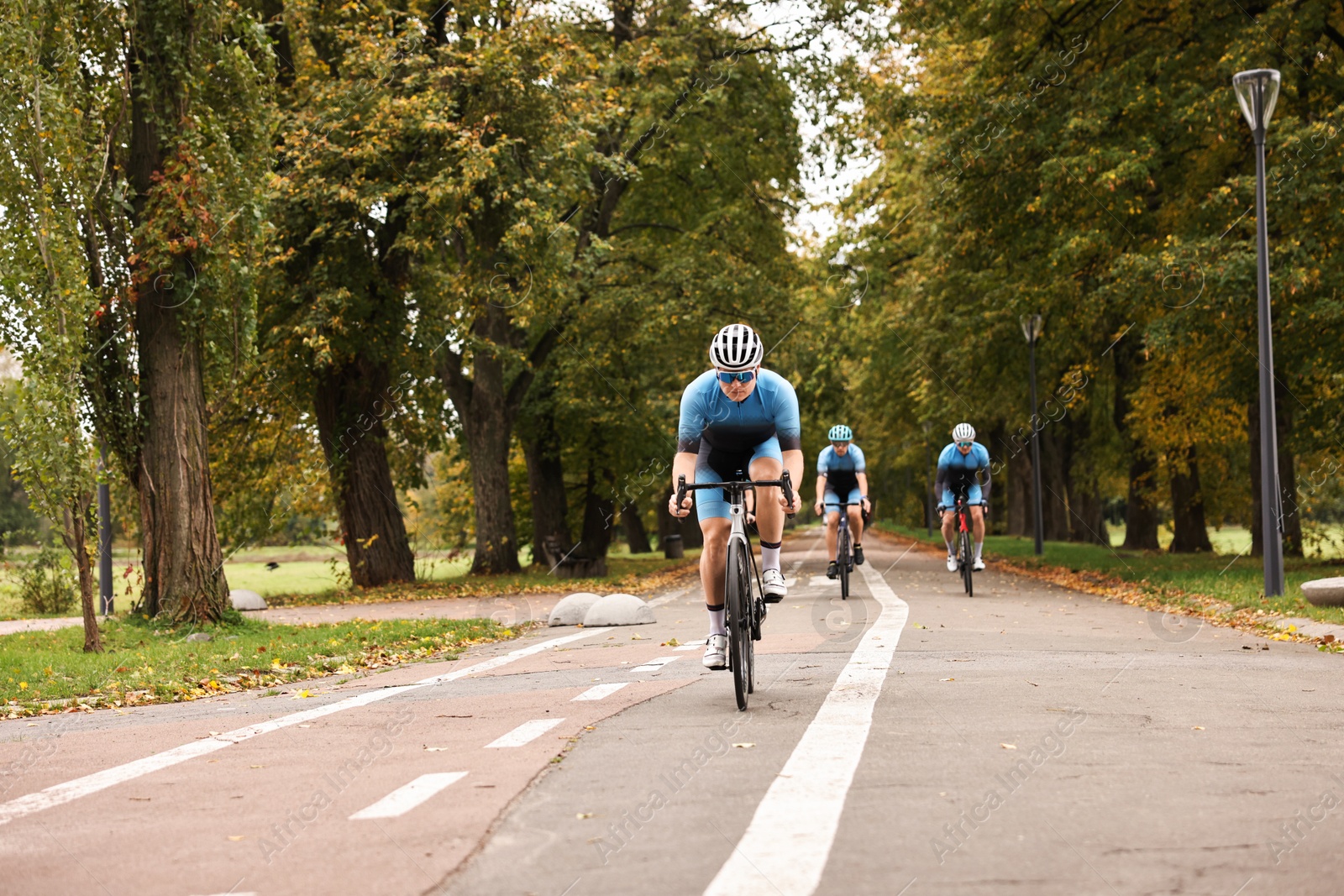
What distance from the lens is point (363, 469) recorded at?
2394cm

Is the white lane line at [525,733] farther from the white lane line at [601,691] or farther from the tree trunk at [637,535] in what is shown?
the tree trunk at [637,535]

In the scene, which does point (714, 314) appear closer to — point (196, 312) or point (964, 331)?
point (964, 331)

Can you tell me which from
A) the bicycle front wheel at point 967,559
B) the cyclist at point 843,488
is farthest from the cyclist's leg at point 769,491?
the bicycle front wheel at point 967,559

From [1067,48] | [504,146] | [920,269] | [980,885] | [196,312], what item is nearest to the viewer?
[980,885]

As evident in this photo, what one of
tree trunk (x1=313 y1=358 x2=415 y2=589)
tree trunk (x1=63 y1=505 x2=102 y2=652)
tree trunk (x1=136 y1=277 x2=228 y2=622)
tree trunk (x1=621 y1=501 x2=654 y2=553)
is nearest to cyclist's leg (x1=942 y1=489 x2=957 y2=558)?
tree trunk (x1=136 y1=277 x2=228 y2=622)

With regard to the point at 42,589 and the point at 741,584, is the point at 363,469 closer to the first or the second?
the point at 42,589

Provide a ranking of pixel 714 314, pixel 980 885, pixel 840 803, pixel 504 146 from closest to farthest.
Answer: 1. pixel 980 885
2. pixel 840 803
3. pixel 504 146
4. pixel 714 314

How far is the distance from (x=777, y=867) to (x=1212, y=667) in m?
6.03

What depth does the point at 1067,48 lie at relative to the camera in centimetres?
2212

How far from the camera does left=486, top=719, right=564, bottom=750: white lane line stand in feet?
21.1

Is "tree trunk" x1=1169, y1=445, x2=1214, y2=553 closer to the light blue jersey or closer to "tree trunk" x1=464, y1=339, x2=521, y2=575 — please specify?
"tree trunk" x1=464, y1=339, x2=521, y2=575

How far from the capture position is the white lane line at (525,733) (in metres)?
6.44

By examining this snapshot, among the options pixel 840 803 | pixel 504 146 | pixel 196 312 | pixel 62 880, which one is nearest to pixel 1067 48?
pixel 504 146

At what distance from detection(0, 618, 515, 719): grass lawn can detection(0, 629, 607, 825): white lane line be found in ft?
3.03
